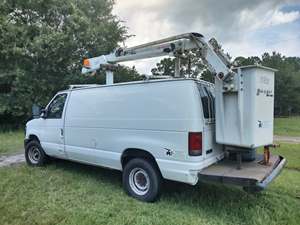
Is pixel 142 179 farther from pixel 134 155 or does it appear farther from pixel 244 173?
pixel 244 173

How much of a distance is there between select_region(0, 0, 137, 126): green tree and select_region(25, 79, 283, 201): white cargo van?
30.5ft

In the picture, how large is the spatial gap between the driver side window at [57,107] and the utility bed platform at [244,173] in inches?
144

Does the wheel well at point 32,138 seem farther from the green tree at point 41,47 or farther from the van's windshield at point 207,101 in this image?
the green tree at point 41,47

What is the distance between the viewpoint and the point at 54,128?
5.80 meters

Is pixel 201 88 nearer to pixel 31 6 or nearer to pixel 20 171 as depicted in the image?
pixel 20 171

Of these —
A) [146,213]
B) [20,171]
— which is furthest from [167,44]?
[20,171]

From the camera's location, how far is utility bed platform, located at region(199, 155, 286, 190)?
3.39m

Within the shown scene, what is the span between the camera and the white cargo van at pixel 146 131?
12.1ft

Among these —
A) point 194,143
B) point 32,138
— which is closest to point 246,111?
point 194,143

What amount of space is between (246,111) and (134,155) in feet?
6.60

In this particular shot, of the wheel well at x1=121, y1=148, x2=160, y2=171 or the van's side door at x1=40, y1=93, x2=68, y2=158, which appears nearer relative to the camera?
the wheel well at x1=121, y1=148, x2=160, y2=171

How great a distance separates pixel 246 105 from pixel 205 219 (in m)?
1.76

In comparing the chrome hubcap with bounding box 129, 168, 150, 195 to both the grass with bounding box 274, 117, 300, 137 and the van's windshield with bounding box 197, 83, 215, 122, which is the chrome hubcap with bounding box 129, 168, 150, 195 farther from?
the grass with bounding box 274, 117, 300, 137

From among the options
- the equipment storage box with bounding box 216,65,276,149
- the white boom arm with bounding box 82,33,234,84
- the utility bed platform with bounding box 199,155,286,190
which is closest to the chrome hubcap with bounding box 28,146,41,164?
the white boom arm with bounding box 82,33,234,84
